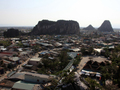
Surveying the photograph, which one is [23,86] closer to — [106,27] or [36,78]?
[36,78]

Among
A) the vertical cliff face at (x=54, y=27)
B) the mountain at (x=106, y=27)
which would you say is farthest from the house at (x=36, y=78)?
the mountain at (x=106, y=27)

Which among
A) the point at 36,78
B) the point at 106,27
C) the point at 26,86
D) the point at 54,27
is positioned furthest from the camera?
the point at 106,27

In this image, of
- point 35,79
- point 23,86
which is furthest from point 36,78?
point 23,86

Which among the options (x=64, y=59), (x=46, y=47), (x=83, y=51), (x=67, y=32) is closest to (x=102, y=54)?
(x=83, y=51)

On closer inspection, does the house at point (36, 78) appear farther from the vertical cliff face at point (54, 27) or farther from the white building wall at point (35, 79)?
the vertical cliff face at point (54, 27)

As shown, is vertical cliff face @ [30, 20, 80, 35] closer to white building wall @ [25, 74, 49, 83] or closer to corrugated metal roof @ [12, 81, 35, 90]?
white building wall @ [25, 74, 49, 83]

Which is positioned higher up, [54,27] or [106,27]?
[106,27]

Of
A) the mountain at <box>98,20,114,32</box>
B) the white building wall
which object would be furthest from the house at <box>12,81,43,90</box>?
the mountain at <box>98,20,114,32</box>

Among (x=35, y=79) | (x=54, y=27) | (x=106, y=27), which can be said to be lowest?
(x=35, y=79)

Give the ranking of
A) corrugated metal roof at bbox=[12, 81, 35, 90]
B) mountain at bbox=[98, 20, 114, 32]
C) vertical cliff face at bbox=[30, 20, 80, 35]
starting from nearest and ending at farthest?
corrugated metal roof at bbox=[12, 81, 35, 90] < vertical cliff face at bbox=[30, 20, 80, 35] < mountain at bbox=[98, 20, 114, 32]

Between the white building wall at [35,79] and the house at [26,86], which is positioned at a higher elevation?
the white building wall at [35,79]

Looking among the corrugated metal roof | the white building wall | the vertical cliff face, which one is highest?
the vertical cliff face

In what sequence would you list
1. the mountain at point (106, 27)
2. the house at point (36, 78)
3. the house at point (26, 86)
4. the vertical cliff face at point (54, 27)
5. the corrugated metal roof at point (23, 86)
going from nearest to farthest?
the house at point (26, 86)
the corrugated metal roof at point (23, 86)
the house at point (36, 78)
the vertical cliff face at point (54, 27)
the mountain at point (106, 27)

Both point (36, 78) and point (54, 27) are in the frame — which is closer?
point (36, 78)
